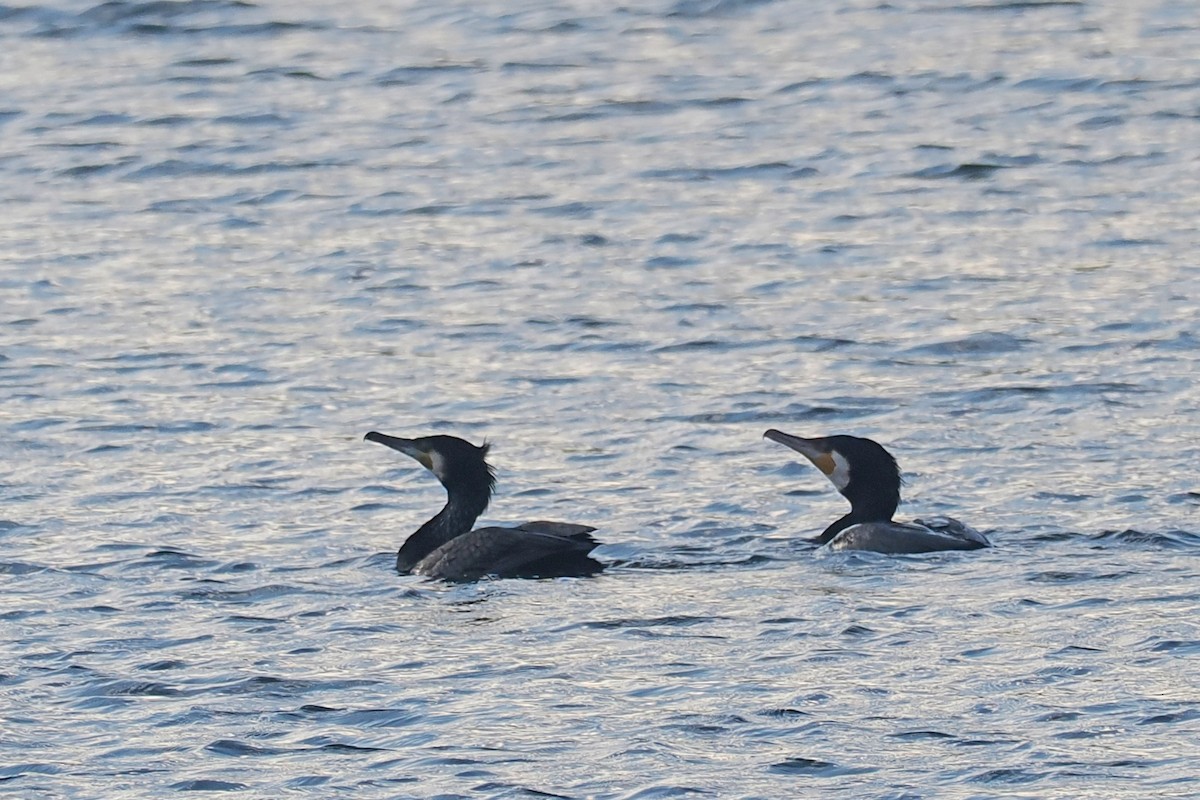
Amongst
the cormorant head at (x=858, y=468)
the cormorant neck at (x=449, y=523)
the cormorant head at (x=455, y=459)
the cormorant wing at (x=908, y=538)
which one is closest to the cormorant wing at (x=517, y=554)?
the cormorant neck at (x=449, y=523)

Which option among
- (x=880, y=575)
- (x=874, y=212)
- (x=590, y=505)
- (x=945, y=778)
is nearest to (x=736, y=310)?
(x=874, y=212)

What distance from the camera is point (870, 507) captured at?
1344cm

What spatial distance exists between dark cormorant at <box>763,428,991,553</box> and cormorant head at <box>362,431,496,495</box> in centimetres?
160

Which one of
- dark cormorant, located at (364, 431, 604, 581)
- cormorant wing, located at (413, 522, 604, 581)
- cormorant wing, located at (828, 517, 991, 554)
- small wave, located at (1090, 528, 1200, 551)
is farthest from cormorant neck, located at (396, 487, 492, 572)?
small wave, located at (1090, 528, 1200, 551)

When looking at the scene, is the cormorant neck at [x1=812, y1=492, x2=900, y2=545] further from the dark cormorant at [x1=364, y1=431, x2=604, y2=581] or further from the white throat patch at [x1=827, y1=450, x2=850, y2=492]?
the dark cormorant at [x1=364, y1=431, x2=604, y2=581]

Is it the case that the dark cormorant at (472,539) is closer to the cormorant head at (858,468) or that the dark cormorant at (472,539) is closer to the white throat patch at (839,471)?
the cormorant head at (858,468)

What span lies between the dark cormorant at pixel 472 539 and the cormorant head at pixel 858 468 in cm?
163

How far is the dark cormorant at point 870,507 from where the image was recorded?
1284 centimetres

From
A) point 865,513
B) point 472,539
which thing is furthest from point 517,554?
point 865,513

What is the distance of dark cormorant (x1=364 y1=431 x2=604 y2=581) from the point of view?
41.2ft

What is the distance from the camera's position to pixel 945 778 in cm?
903

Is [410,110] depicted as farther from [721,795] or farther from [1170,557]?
[721,795]

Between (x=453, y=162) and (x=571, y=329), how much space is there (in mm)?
5412

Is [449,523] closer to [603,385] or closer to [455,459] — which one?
[455,459]
